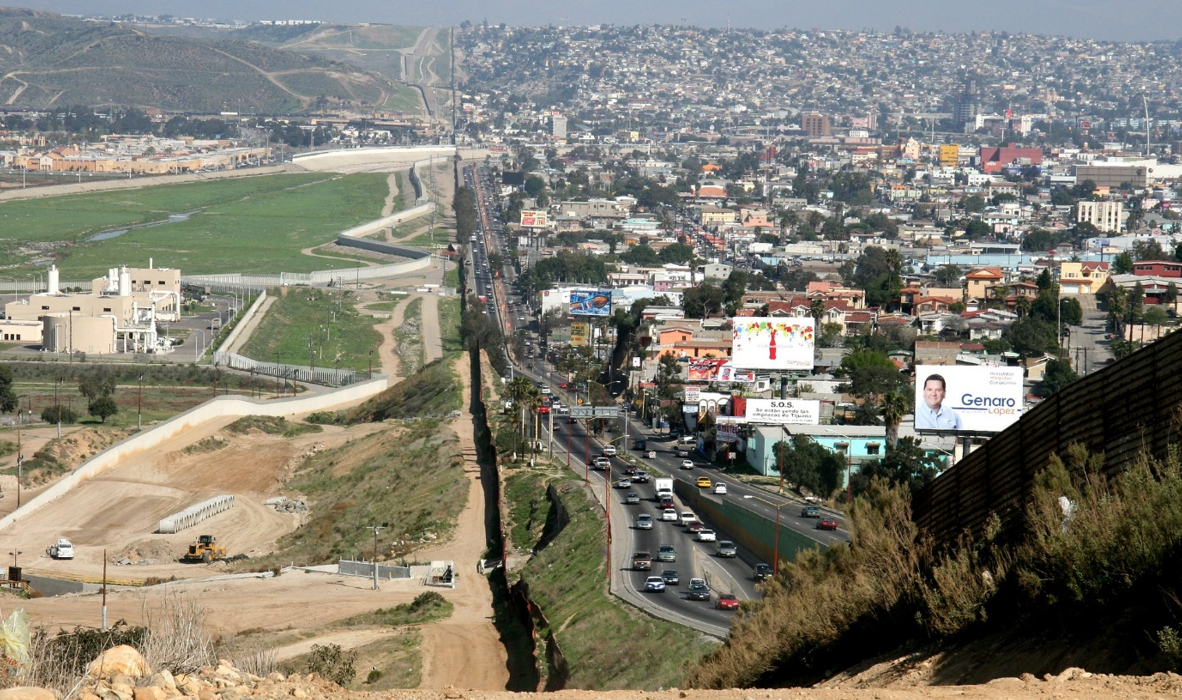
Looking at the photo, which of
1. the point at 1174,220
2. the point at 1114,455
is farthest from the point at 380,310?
the point at 1174,220

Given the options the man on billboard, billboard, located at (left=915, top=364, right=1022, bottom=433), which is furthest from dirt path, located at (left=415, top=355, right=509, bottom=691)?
billboard, located at (left=915, top=364, right=1022, bottom=433)

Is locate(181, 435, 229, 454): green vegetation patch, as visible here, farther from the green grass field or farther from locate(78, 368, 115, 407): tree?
the green grass field

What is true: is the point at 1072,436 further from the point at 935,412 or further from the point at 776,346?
the point at 776,346

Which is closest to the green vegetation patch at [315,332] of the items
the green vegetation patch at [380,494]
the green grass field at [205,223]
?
the green grass field at [205,223]

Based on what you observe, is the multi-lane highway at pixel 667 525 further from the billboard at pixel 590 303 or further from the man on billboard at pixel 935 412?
the billboard at pixel 590 303

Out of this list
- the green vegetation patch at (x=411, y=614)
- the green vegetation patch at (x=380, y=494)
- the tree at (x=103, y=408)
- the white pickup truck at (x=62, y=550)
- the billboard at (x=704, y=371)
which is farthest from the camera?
the billboard at (x=704, y=371)
